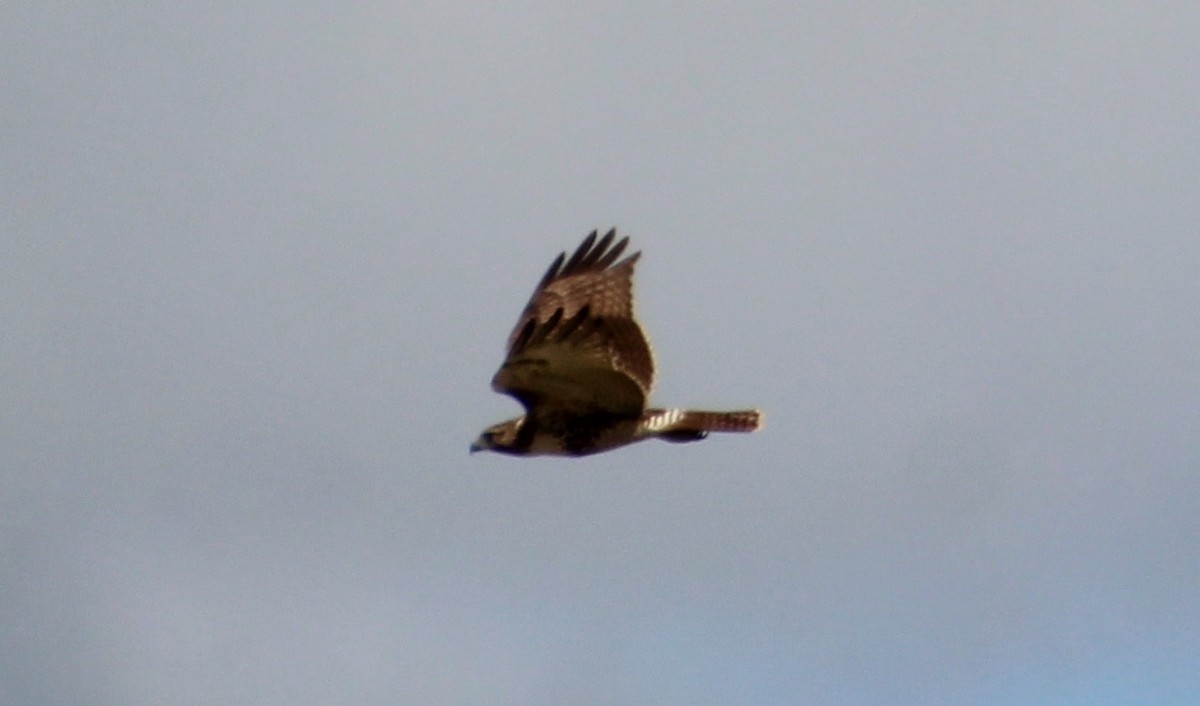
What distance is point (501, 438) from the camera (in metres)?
14.2

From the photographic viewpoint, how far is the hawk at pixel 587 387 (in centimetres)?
1320

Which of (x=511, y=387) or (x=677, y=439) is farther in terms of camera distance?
(x=677, y=439)

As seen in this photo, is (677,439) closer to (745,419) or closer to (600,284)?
(745,419)

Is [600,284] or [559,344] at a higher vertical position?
[600,284]

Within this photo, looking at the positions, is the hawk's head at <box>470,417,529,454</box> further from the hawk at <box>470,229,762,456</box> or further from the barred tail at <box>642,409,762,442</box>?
the barred tail at <box>642,409,762,442</box>

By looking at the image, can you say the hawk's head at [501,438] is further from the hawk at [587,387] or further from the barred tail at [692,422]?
the barred tail at [692,422]

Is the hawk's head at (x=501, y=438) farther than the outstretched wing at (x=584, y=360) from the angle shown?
Yes

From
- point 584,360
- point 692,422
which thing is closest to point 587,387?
point 584,360

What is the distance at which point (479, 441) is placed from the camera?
14.2 meters

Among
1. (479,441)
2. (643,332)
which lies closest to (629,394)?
(643,332)

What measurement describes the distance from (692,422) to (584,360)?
1402 mm

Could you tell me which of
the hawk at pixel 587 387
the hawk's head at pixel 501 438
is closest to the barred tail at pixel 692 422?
the hawk at pixel 587 387

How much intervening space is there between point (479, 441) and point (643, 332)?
187 cm

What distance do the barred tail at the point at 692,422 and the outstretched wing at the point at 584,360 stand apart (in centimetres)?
23
